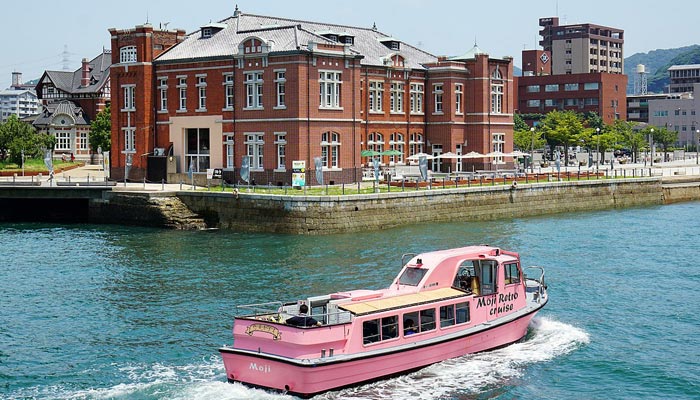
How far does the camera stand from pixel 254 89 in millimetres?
71875

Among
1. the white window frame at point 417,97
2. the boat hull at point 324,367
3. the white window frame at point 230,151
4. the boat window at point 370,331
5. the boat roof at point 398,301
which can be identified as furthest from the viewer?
the white window frame at point 417,97

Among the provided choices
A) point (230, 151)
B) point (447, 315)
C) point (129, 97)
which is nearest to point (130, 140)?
point (129, 97)

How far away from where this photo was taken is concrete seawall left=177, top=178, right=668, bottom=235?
5978 cm

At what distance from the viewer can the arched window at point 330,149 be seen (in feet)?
235

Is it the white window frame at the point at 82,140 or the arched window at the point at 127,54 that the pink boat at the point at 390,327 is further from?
the white window frame at the point at 82,140

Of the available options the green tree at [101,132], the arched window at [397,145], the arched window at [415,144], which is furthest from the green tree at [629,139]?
the green tree at [101,132]

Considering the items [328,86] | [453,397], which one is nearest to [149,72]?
[328,86]

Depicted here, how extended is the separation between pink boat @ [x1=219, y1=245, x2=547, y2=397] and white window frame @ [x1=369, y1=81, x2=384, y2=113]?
1941 inches

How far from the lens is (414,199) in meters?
65.0

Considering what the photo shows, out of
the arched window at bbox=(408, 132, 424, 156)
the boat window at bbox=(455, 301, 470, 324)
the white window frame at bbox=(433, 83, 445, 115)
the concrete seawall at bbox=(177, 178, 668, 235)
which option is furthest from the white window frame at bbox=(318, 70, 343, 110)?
the boat window at bbox=(455, 301, 470, 324)

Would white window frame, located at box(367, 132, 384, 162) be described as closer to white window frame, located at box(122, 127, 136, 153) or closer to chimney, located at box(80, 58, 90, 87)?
white window frame, located at box(122, 127, 136, 153)

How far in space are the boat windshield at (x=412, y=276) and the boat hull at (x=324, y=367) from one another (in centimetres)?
264

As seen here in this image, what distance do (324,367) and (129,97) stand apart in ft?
189

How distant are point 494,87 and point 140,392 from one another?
218 ft
